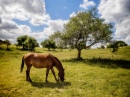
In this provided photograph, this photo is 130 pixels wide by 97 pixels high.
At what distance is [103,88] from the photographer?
12.2 m

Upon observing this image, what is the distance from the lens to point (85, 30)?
34.0 m

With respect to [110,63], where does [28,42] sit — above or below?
above

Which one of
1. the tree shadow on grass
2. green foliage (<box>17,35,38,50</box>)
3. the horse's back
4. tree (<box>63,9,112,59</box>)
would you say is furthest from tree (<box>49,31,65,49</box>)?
green foliage (<box>17,35,38,50</box>)

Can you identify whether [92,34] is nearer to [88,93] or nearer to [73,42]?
[73,42]

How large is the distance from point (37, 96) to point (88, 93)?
12.8 ft

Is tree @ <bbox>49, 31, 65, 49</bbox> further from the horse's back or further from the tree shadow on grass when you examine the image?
the horse's back

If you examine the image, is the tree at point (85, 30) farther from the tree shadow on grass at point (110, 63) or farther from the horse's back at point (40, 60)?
the horse's back at point (40, 60)

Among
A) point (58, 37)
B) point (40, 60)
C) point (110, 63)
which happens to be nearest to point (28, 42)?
point (58, 37)

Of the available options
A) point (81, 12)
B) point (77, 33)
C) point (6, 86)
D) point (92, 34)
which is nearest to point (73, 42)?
point (77, 33)

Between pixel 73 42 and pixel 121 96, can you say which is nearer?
pixel 121 96

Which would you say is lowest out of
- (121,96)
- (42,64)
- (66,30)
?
(121,96)

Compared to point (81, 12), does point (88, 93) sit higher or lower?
lower

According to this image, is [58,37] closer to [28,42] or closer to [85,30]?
[85,30]

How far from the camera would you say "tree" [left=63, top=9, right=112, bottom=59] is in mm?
33062
